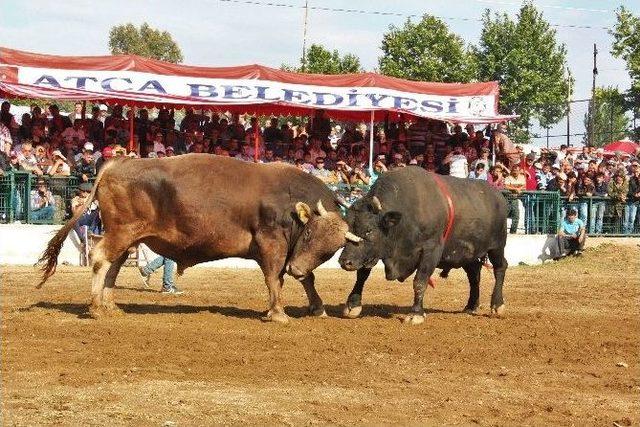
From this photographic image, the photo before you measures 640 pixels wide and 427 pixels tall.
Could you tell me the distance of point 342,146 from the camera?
25.2 metres

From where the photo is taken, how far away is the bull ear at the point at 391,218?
13.5 meters

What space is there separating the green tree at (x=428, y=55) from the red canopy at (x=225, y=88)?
24.5 meters

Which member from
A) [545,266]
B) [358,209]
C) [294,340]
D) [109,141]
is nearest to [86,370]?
[294,340]

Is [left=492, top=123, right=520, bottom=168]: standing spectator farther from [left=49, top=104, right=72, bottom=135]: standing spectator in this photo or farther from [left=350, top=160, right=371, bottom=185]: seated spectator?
[left=49, top=104, right=72, bottom=135]: standing spectator

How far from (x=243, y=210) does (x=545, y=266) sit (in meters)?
11.0

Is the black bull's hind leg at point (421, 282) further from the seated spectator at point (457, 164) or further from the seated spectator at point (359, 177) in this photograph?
the seated spectator at point (457, 164)

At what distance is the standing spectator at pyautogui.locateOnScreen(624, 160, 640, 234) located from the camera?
82.6 ft

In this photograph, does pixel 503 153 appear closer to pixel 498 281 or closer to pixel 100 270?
pixel 498 281

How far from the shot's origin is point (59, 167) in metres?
21.2

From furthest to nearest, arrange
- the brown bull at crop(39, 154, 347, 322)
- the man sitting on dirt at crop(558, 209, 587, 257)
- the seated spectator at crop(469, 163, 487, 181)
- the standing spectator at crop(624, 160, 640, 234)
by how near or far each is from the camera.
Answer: the standing spectator at crop(624, 160, 640, 234) → the man sitting on dirt at crop(558, 209, 587, 257) → the seated spectator at crop(469, 163, 487, 181) → the brown bull at crop(39, 154, 347, 322)

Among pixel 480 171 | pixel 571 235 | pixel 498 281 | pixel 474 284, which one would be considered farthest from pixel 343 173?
pixel 498 281

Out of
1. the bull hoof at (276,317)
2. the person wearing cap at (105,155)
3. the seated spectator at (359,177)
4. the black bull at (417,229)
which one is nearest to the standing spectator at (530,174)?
the seated spectator at (359,177)

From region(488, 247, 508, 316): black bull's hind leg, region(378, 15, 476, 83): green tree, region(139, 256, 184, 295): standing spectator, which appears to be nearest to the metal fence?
region(139, 256, 184, 295): standing spectator

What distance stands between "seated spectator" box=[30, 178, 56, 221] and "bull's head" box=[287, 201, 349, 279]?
892cm
